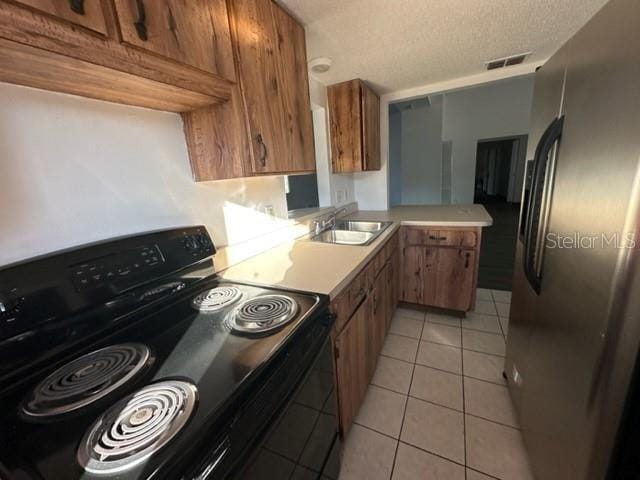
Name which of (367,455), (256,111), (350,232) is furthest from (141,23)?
(367,455)

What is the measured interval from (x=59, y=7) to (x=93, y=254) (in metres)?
0.59

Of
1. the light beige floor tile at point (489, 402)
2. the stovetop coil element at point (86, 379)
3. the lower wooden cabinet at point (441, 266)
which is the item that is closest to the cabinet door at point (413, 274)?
the lower wooden cabinet at point (441, 266)

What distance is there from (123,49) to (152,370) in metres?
0.80

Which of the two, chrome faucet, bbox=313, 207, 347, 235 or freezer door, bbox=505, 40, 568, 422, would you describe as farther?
chrome faucet, bbox=313, 207, 347, 235

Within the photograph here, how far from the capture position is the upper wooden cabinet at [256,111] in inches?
39.9

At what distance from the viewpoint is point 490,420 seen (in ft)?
4.59

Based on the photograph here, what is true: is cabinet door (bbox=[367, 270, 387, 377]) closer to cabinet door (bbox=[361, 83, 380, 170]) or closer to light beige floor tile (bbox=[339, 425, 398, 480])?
light beige floor tile (bbox=[339, 425, 398, 480])

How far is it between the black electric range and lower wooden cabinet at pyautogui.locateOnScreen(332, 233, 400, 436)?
0.17 metres

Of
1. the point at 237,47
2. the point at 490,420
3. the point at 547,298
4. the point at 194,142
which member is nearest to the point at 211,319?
the point at 194,142

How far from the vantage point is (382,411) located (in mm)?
1493

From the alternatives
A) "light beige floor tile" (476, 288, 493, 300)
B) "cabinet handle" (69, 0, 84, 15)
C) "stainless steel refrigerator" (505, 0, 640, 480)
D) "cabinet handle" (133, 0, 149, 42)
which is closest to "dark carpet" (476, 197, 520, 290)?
"light beige floor tile" (476, 288, 493, 300)

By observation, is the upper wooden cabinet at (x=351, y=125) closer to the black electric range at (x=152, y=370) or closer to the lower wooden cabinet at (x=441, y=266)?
the lower wooden cabinet at (x=441, y=266)

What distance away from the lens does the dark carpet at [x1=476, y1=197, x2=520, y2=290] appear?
3002mm

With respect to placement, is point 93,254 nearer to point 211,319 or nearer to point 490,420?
point 211,319
